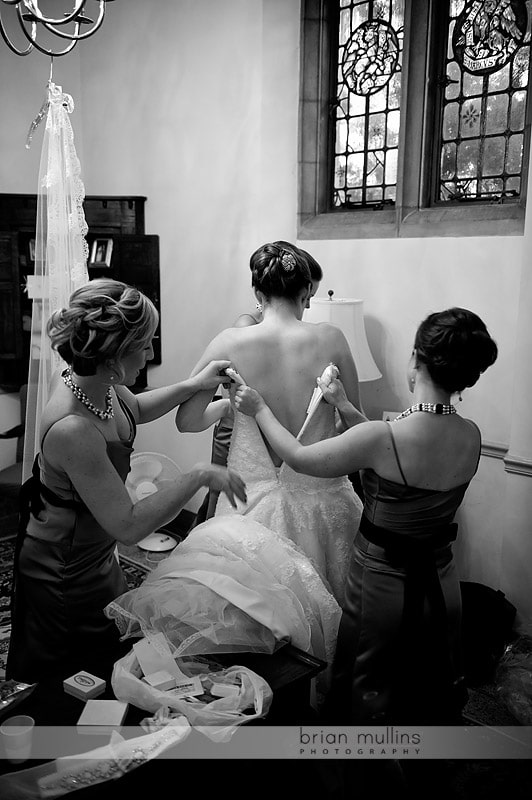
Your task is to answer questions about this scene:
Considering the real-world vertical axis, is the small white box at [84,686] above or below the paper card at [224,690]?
below

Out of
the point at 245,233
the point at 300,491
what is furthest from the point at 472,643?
the point at 245,233

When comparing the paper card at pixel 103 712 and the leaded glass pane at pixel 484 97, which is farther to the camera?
the leaded glass pane at pixel 484 97

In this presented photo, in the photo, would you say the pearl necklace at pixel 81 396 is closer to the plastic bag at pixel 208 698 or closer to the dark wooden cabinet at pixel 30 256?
the plastic bag at pixel 208 698

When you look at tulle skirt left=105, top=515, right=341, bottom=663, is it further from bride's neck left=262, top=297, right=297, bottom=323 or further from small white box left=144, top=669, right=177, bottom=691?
bride's neck left=262, top=297, right=297, bottom=323

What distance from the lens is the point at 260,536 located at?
2170 millimetres

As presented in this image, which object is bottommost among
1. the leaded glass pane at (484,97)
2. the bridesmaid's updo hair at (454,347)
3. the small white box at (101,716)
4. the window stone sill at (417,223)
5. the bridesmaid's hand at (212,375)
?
the small white box at (101,716)

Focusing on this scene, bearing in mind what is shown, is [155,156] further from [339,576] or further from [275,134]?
[339,576]

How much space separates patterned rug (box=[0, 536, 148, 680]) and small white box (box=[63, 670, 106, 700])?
1.70 metres

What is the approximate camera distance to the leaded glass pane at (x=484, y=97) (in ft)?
11.3

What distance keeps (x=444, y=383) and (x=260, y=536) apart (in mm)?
714

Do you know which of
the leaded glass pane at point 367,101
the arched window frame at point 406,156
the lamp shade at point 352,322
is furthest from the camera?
the leaded glass pane at point 367,101

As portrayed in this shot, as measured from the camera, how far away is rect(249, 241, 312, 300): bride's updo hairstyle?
2.37m

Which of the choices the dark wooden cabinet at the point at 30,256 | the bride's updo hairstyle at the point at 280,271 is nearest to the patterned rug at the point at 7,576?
the dark wooden cabinet at the point at 30,256

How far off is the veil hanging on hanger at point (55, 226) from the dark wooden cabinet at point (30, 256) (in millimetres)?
1831
